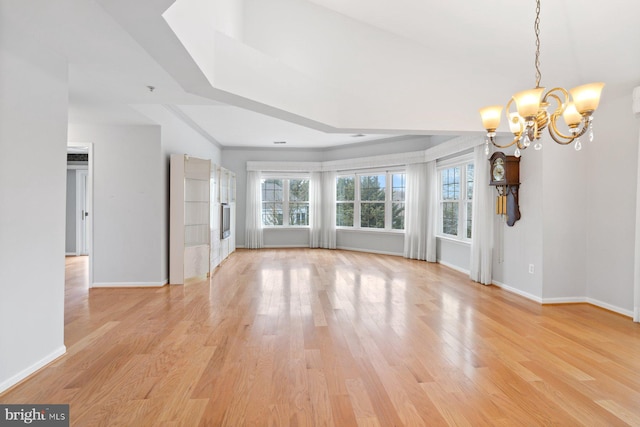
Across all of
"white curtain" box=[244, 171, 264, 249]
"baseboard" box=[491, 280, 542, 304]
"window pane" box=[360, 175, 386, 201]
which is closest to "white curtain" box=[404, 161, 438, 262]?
"window pane" box=[360, 175, 386, 201]

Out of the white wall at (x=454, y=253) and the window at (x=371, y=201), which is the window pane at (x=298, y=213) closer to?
the window at (x=371, y=201)

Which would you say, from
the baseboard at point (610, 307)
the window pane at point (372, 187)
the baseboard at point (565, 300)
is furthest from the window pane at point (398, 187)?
the baseboard at point (610, 307)

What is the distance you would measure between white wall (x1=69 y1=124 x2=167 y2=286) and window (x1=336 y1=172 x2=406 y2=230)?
494cm

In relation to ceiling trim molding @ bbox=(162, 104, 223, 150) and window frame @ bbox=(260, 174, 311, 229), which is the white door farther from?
window frame @ bbox=(260, 174, 311, 229)

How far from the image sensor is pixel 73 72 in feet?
9.64

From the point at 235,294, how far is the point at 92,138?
308 centimetres

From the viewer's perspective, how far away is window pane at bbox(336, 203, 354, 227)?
883 centimetres

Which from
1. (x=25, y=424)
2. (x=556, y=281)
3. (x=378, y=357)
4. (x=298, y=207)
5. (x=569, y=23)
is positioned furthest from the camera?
(x=298, y=207)

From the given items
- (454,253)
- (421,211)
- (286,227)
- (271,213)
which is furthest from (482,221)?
(271,213)

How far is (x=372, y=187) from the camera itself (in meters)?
8.45

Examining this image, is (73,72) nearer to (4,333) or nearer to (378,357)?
(4,333)

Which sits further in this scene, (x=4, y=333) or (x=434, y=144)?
(x=434, y=144)

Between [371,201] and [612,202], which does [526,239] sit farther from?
[371,201]

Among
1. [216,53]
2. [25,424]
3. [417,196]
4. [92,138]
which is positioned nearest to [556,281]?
[417,196]
